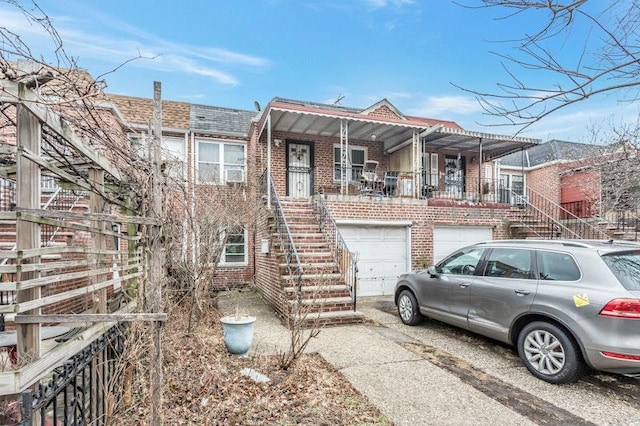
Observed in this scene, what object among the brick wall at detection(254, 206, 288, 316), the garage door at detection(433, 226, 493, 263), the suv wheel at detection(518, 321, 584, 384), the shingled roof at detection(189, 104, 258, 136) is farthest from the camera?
the shingled roof at detection(189, 104, 258, 136)

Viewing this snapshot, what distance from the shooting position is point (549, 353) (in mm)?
4027

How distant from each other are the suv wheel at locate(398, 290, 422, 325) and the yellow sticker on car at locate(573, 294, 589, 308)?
2.89 meters

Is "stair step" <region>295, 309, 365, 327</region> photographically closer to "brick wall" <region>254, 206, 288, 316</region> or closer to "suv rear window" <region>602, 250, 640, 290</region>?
"brick wall" <region>254, 206, 288, 316</region>

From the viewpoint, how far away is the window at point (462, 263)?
5441 mm

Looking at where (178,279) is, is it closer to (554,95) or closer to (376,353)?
(376,353)

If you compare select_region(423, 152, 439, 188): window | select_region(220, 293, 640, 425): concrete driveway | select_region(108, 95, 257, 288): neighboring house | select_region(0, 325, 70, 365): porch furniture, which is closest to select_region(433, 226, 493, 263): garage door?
select_region(423, 152, 439, 188): window

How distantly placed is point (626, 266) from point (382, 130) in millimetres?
8358

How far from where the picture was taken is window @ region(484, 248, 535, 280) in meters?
4.56

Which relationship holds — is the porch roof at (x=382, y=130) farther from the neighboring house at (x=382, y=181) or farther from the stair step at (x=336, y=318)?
the stair step at (x=336, y=318)

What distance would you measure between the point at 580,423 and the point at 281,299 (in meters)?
5.08

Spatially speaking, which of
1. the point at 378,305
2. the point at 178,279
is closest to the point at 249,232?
the point at 178,279

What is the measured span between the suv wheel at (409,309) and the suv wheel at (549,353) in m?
2.13

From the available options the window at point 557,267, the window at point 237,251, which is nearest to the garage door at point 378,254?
the window at point 237,251

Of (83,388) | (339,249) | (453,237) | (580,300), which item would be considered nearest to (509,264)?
(580,300)
